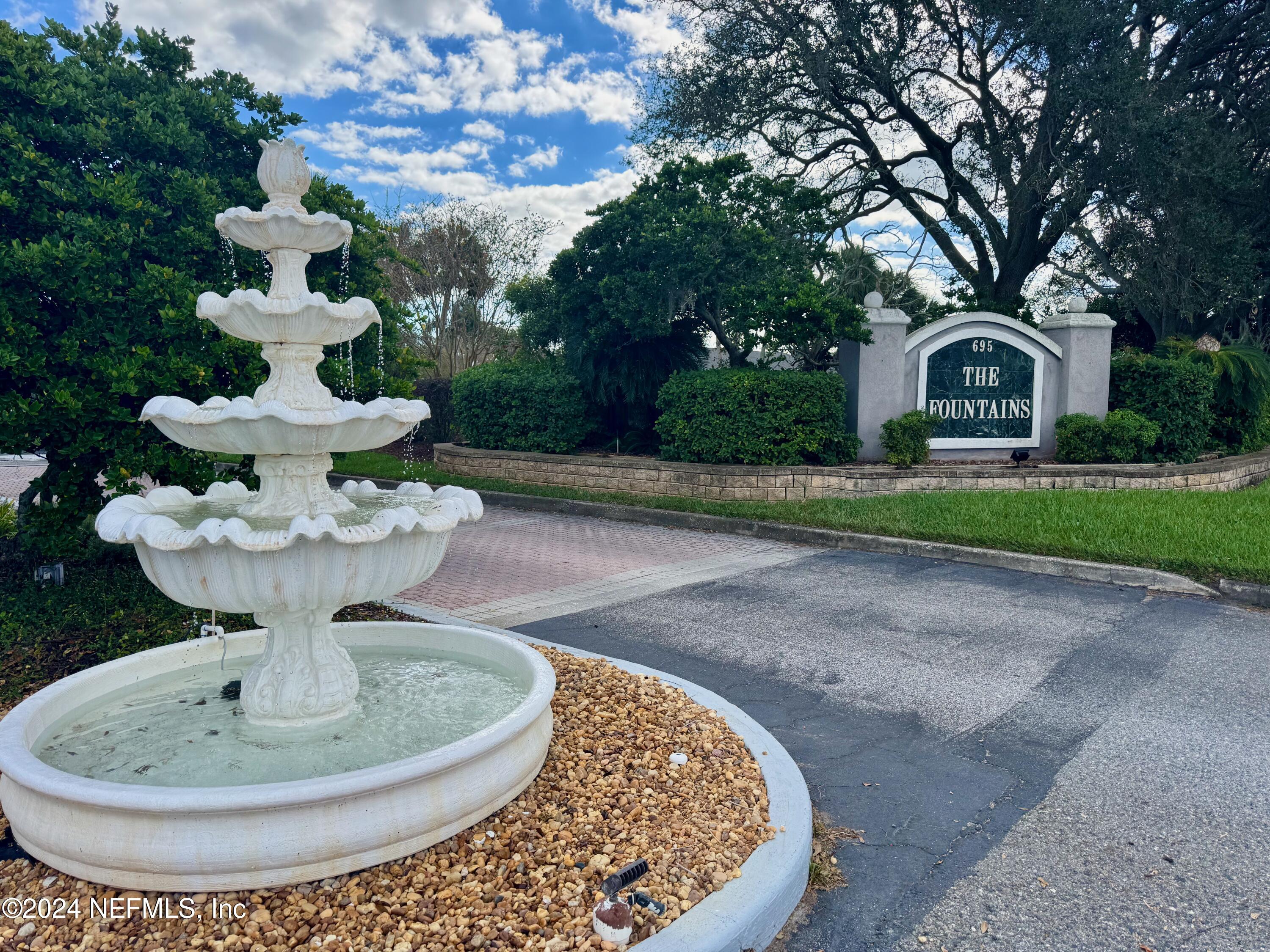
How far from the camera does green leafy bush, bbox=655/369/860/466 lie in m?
12.4

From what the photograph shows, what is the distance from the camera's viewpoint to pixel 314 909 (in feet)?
9.07

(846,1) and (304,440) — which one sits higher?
(846,1)

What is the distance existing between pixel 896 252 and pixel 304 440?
48.8ft

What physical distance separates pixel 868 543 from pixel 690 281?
505cm

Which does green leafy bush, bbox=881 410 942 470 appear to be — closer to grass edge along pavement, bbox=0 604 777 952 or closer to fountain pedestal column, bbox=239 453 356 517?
grass edge along pavement, bbox=0 604 777 952

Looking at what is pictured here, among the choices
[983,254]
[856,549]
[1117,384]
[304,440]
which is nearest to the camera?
[304,440]

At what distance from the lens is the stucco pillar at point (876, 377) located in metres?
13.0

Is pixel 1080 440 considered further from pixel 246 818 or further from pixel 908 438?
pixel 246 818

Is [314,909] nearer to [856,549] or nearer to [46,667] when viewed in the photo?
[46,667]

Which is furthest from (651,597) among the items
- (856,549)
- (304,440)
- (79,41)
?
(79,41)

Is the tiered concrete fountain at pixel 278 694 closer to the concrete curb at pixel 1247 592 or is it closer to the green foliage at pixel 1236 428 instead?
the concrete curb at pixel 1247 592

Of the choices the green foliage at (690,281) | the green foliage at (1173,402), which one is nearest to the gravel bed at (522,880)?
the green foliage at (690,281)

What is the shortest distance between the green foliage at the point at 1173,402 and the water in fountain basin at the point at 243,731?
44.7 feet

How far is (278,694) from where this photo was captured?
3.85 meters
